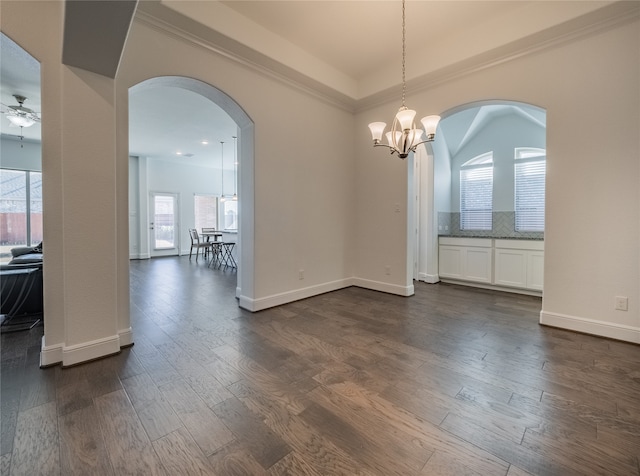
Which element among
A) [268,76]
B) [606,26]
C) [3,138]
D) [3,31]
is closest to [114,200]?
[3,31]

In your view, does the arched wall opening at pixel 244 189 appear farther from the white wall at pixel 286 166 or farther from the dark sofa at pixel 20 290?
the dark sofa at pixel 20 290

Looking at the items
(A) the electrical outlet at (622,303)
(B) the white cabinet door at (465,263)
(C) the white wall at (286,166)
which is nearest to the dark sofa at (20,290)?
(C) the white wall at (286,166)

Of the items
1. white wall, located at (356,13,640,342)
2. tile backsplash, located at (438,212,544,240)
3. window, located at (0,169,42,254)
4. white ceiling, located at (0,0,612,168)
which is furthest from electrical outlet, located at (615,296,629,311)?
window, located at (0,169,42,254)

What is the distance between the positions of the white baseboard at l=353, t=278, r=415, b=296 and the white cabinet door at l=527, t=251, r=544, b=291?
1779 mm

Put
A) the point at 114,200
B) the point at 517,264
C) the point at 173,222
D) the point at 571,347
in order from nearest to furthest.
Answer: the point at 114,200
the point at 571,347
the point at 517,264
the point at 173,222

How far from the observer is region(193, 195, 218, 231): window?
388 inches

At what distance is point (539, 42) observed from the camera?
2879mm

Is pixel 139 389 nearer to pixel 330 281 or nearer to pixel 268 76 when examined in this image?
pixel 330 281

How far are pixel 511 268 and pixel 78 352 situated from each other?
541 centimetres

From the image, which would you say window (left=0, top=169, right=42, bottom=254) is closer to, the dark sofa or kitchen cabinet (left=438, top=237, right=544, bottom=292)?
the dark sofa

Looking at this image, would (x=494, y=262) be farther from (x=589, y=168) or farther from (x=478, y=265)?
(x=589, y=168)

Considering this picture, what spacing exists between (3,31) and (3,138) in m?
6.97

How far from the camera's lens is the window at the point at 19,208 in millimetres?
6453

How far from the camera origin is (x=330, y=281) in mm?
4410
